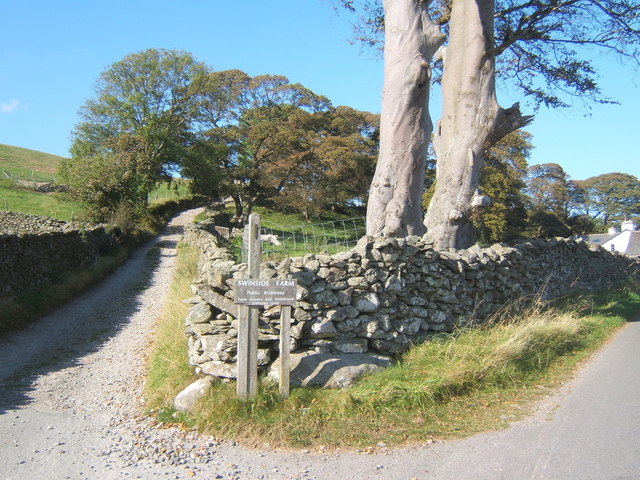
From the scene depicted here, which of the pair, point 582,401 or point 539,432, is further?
point 582,401

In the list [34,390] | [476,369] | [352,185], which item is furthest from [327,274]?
[352,185]

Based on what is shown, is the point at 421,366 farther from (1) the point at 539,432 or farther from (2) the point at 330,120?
(2) the point at 330,120

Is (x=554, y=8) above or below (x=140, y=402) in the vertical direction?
above

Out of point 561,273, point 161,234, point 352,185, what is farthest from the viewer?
point 352,185

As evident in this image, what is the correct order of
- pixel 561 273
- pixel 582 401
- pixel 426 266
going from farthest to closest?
pixel 561 273 → pixel 426 266 → pixel 582 401

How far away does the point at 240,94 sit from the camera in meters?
43.0

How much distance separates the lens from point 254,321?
19.2 ft

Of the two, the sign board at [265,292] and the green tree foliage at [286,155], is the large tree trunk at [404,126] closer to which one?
the sign board at [265,292]

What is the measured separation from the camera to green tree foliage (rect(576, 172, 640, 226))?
207 ft

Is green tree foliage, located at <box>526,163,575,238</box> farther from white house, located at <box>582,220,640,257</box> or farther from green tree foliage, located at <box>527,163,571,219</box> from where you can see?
white house, located at <box>582,220,640,257</box>

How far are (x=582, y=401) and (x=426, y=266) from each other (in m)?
2.69

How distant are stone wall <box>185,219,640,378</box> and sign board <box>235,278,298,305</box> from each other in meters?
0.44

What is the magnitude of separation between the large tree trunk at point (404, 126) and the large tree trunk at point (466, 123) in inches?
25.6

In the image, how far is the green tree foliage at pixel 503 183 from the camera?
3341 centimetres
